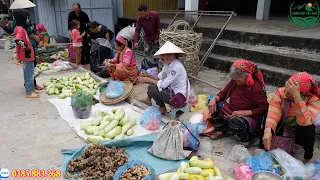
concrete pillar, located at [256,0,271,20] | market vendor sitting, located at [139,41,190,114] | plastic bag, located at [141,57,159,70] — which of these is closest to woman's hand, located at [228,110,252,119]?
market vendor sitting, located at [139,41,190,114]

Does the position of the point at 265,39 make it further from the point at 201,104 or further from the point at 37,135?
the point at 37,135

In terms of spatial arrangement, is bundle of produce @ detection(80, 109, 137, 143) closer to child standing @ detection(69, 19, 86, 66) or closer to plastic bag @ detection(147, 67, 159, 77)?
plastic bag @ detection(147, 67, 159, 77)

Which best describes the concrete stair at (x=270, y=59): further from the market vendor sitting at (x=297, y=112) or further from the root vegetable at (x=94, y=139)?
the root vegetable at (x=94, y=139)

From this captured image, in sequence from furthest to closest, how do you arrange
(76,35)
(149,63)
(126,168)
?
(76,35) → (149,63) → (126,168)

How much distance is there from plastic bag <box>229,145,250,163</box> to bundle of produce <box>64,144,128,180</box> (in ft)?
3.78

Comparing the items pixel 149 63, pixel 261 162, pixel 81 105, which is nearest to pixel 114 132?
pixel 81 105

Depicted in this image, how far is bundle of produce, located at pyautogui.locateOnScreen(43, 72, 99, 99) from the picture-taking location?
525 cm

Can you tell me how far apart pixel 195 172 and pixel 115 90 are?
2551 millimetres

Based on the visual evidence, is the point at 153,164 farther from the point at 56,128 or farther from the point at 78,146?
the point at 56,128

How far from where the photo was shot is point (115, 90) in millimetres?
4727

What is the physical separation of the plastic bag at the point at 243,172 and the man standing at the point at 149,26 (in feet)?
14.3

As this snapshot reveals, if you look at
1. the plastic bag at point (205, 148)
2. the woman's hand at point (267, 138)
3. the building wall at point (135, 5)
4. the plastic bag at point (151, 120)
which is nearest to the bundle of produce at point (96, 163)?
the plastic bag at point (151, 120)

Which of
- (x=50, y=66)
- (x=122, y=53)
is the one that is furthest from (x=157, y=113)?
(x=50, y=66)

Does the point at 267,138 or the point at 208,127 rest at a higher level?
the point at 267,138
